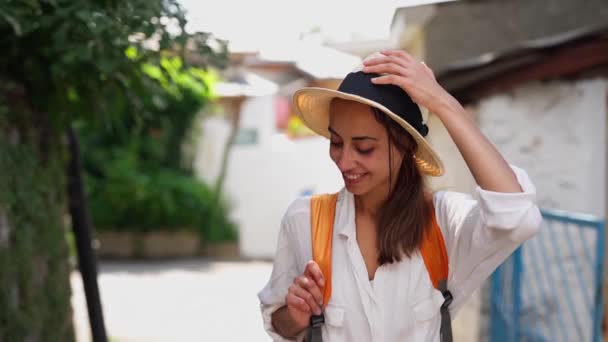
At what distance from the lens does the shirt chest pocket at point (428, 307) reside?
2.08 metres

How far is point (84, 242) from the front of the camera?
461cm

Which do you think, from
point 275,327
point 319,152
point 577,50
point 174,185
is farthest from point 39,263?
point 319,152

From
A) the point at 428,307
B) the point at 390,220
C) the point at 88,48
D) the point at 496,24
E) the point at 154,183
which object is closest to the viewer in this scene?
the point at 428,307

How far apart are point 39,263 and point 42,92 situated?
29.7 inches

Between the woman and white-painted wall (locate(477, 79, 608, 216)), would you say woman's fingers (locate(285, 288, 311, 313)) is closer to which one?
the woman

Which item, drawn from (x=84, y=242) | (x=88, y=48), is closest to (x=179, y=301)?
(x=84, y=242)

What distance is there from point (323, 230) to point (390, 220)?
0.17m

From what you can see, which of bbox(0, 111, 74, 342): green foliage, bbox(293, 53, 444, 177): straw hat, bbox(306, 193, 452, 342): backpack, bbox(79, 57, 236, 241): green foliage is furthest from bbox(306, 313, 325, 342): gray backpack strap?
bbox(79, 57, 236, 241): green foliage

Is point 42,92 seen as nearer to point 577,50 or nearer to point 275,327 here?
point 275,327

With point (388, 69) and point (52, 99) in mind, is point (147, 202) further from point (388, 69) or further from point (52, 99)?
point (388, 69)

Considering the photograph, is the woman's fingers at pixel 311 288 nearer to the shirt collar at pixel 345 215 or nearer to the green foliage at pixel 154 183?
the shirt collar at pixel 345 215

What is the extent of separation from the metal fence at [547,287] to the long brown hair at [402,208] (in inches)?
115

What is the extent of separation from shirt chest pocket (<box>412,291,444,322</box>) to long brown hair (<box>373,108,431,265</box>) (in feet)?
0.37

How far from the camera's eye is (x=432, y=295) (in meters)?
2.10
